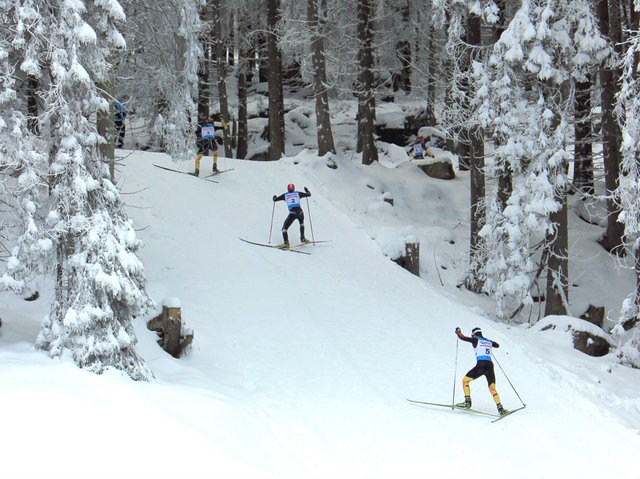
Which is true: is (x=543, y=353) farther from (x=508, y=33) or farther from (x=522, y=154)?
(x=508, y=33)

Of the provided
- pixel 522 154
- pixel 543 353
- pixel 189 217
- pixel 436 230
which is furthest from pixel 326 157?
pixel 543 353

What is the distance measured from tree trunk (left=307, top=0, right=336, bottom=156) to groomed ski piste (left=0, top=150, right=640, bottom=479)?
345 centimetres

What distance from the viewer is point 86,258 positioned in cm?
807

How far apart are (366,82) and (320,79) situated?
1.85 meters

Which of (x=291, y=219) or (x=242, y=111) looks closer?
(x=291, y=219)

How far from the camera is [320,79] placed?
2123 cm

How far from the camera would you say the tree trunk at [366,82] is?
71.8 feet

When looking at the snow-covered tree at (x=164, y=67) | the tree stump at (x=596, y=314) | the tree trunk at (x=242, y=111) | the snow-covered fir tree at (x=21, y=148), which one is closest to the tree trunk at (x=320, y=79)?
the tree trunk at (x=242, y=111)

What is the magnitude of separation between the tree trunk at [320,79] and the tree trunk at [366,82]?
1435mm

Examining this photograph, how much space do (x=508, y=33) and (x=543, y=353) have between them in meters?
7.14

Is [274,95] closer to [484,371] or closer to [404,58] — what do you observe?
[404,58]

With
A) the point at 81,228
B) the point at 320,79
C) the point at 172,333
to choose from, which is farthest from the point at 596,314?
the point at 81,228

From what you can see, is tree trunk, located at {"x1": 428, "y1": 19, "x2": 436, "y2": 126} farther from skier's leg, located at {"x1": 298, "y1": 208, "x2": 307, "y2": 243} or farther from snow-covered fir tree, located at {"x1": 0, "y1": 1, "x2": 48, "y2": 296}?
snow-covered fir tree, located at {"x1": 0, "y1": 1, "x2": 48, "y2": 296}

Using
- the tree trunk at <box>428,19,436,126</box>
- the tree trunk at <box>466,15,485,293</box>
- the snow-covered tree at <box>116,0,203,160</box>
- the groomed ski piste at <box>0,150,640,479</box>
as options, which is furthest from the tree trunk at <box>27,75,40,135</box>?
the tree trunk at <box>428,19,436,126</box>
